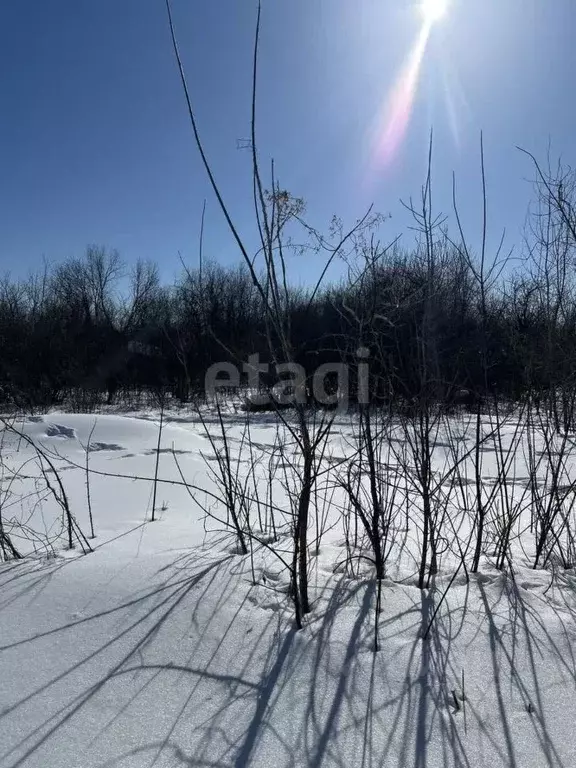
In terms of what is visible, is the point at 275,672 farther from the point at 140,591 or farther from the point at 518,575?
the point at 518,575

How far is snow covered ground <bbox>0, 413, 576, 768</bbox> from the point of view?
3.76 ft

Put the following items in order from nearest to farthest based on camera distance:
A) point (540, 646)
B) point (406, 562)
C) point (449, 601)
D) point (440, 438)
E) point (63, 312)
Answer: point (540, 646) < point (449, 601) < point (406, 562) < point (440, 438) < point (63, 312)

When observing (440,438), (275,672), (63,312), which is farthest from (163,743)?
(63,312)

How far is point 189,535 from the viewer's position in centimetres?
279

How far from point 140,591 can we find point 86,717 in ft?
2.11

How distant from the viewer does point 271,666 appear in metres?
1.44

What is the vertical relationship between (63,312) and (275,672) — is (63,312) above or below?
above

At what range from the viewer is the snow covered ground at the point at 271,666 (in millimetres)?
1146

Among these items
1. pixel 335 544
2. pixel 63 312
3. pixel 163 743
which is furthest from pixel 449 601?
pixel 63 312

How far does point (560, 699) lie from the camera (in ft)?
4.22

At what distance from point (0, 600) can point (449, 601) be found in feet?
5.52

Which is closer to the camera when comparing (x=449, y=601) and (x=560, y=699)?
(x=560, y=699)

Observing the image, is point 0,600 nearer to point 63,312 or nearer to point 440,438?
point 440,438

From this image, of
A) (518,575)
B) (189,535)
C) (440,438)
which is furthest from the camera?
(440,438)
